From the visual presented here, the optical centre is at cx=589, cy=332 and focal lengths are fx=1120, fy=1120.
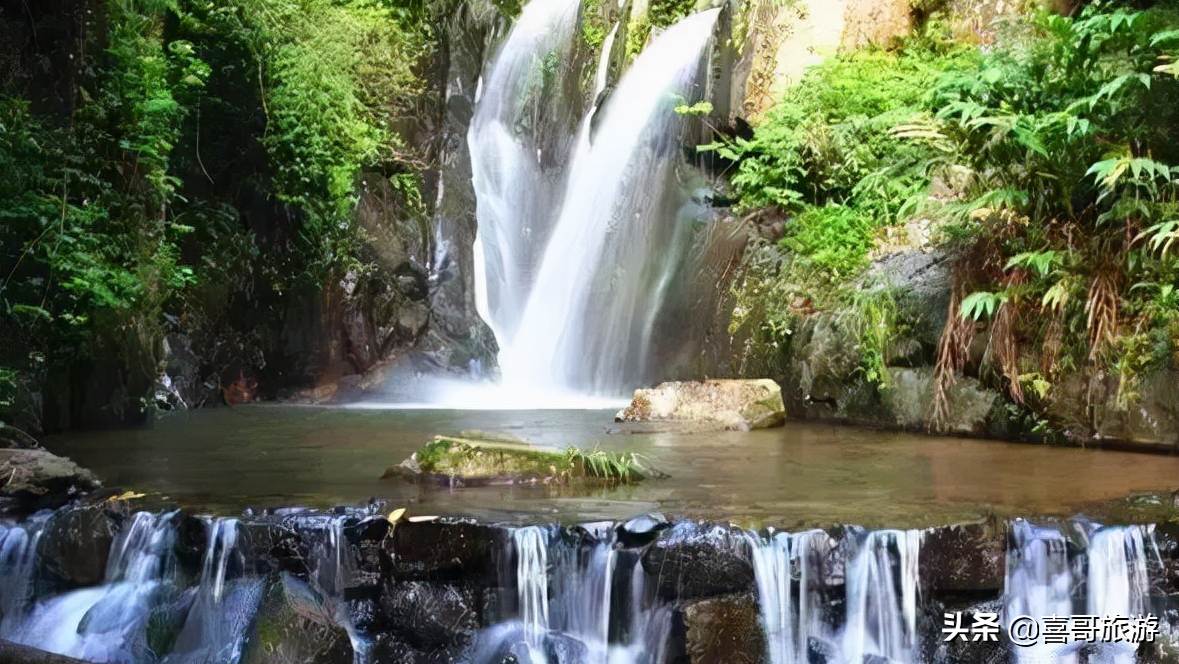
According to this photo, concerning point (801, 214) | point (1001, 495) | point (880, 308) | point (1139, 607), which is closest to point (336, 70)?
point (801, 214)

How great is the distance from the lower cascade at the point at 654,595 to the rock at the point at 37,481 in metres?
1.10

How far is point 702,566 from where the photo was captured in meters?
5.39

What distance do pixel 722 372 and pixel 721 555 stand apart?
21.8 ft

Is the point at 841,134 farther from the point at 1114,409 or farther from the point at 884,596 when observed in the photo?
the point at 884,596

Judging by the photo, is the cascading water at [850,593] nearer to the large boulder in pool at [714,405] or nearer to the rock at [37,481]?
the rock at [37,481]

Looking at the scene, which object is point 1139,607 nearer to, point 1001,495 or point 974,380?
point 1001,495

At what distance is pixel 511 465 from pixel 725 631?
2.26 metres

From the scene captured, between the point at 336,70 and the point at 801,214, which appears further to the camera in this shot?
the point at 336,70

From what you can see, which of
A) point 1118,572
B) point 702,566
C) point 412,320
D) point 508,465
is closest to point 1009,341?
point 1118,572

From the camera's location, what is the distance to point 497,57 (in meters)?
16.1

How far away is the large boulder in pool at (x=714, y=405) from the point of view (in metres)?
9.80

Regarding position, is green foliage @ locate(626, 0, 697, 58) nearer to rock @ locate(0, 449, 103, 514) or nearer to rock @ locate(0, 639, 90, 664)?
rock @ locate(0, 449, 103, 514)

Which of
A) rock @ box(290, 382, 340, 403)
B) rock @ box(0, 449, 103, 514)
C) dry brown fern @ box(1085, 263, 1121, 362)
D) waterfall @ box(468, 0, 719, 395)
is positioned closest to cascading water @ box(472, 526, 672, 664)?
rock @ box(0, 449, 103, 514)

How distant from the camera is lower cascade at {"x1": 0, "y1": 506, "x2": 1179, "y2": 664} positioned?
5.38m
